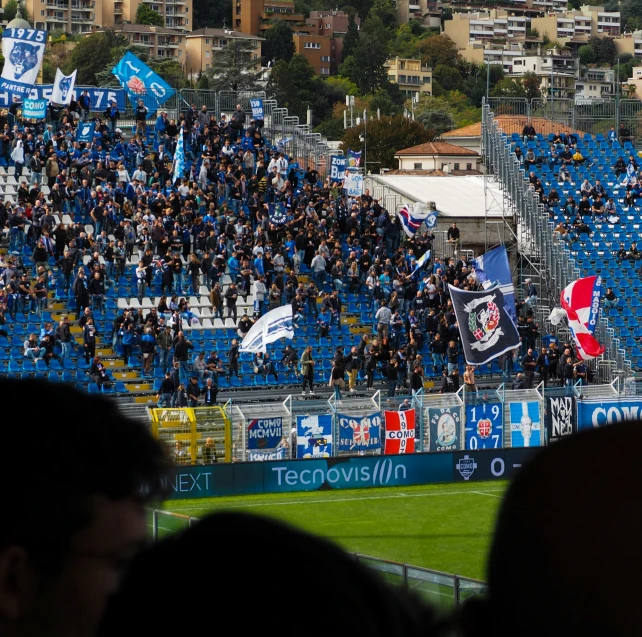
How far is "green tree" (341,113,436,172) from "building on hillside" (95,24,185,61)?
61.0 meters

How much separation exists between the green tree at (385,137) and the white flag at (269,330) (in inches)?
2604

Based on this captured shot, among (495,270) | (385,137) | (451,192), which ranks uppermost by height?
(385,137)

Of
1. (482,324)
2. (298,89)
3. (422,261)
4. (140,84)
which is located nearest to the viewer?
(482,324)

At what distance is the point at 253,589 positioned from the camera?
4.90 feet

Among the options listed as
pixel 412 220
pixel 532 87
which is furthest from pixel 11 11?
pixel 412 220

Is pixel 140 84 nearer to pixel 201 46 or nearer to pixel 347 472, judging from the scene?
pixel 347 472

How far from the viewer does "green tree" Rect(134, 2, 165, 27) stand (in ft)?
542

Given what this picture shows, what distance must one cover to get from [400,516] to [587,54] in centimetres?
16918

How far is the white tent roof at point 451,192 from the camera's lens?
159 ft

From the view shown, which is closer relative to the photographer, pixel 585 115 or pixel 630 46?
pixel 585 115

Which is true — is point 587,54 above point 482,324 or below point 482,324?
above

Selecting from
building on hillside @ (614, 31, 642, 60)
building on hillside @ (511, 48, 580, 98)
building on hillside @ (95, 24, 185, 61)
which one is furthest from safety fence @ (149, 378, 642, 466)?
building on hillside @ (614, 31, 642, 60)

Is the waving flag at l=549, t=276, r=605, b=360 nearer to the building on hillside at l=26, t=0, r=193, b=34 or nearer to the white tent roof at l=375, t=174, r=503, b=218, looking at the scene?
the white tent roof at l=375, t=174, r=503, b=218

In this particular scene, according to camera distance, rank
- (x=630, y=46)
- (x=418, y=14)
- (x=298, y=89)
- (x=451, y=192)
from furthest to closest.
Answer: (x=418, y=14), (x=630, y=46), (x=298, y=89), (x=451, y=192)
